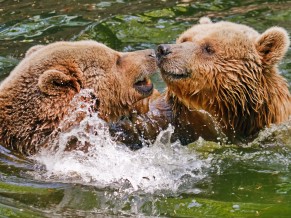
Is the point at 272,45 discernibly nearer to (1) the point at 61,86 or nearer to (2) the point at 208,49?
(2) the point at 208,49

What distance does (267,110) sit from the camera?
321 inches

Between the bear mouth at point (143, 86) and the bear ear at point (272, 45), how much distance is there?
1430mm

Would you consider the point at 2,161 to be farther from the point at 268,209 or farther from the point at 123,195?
the point at 268,209

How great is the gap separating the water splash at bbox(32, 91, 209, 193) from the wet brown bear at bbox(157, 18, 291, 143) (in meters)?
0.75

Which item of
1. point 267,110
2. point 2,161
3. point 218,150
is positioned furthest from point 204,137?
point 2,161

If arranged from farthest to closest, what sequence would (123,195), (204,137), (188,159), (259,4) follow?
(259,4), (204,137), (188,159), (123,195)

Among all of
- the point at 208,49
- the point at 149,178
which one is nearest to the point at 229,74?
the point at 208,49

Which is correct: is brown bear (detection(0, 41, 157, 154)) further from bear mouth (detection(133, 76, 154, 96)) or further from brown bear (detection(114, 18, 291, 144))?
brown bear (detection(114, 18, 291, 144))

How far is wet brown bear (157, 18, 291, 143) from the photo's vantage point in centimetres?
778

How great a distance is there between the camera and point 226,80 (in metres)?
7.88

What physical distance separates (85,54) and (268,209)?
281 centimetres

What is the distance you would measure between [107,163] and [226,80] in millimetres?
1787

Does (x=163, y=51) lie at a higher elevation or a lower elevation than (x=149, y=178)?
higher

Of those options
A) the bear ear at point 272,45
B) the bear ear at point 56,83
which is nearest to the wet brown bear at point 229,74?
the bear ear at point 272,45
